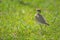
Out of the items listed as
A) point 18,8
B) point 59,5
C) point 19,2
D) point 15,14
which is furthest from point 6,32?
point 59,5

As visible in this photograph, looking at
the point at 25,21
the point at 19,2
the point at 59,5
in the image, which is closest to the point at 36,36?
the point at 25,21

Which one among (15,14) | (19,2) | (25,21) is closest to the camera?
(25,21)

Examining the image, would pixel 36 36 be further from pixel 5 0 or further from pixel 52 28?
pixel 5 0

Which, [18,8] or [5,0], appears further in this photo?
[5,0]

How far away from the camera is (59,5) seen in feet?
50.8

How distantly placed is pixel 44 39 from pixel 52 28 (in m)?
1.21

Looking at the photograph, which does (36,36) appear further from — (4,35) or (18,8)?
(18,8)

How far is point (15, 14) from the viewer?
1241cm

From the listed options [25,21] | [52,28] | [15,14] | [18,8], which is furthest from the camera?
[18,8]

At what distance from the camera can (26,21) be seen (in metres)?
11.6

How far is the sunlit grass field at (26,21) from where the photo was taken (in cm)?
977

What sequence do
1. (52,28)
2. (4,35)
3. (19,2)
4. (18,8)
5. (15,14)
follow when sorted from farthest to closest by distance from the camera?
(19,2)
(18,8)
(15,14)
(52,28)
(4,35)

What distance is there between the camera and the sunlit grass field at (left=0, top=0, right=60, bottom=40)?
32.0 ft

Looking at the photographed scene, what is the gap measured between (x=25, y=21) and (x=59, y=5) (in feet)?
14.4
